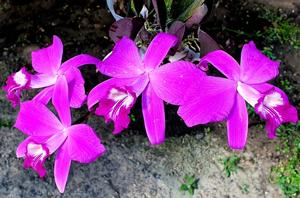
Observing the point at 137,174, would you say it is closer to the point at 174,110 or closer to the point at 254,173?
the point at 174,110

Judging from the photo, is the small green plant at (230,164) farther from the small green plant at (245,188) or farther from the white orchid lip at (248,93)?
the white orchid lip at (248,93)

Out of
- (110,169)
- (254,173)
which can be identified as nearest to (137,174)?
(110,169)

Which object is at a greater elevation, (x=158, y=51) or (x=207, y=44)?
(x=158, y=51)

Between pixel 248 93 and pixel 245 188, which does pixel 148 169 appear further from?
pixel 248 93

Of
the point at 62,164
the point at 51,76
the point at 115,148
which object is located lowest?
the point at 115,148

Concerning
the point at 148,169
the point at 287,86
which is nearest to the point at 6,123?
the point at 148,169

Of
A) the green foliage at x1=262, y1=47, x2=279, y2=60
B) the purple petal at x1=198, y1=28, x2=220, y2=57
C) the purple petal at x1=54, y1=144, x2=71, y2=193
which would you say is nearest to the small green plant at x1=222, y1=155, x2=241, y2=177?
the green foliage at x1=262, y1=47, x2=279, y2=60
